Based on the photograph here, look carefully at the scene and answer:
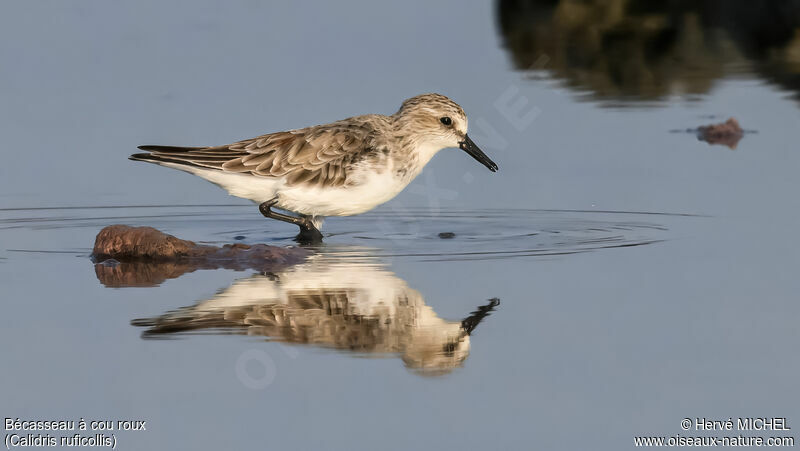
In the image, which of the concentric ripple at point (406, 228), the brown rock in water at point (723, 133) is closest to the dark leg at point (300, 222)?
the concentric ripple at point (406, 228)

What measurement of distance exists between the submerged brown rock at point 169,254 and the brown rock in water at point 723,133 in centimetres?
633

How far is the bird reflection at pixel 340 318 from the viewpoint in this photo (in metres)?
7.67

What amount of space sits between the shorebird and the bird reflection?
196 centimetres

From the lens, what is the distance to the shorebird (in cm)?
1139

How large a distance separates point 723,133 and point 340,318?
8.02 meters

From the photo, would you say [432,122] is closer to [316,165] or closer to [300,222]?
[316,165]

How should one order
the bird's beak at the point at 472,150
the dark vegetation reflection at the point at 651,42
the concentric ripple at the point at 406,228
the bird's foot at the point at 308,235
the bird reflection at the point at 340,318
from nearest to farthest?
the bird reflection at the point at 340,318
the concentric ripple at the point at 406,228
the bird's foot at the point at 308,235
the bird's beak at the point at 472,150
the dark vegetation reflection at the point at 651,42

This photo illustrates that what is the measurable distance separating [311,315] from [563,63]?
11837 mm

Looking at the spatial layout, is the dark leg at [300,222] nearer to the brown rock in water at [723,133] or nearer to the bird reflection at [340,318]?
the bird reflection at [340,318]

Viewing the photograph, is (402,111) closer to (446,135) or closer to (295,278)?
(446,135)

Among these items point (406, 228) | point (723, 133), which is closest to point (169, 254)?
point (406, 228)

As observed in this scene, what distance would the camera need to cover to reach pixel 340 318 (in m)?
8.26

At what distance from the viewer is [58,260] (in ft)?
34.0

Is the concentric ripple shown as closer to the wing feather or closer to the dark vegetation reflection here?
the wing feather
